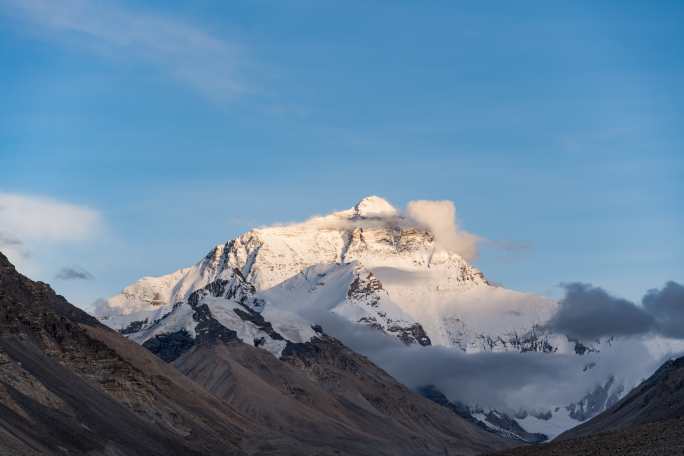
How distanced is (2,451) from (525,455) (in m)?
54.4

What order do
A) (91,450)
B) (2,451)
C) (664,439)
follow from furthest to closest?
(91,450)
(2,451)
(664,439)

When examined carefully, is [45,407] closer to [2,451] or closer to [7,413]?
[7,413]

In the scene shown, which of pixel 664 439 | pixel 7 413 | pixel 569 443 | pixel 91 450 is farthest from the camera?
pixel 91 450

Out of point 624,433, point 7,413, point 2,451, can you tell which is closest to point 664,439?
point 624,433

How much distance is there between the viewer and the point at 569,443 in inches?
6334

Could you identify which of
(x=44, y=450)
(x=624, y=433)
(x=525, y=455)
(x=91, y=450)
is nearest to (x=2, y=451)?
(x=44, y=450)

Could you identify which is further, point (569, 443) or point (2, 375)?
point (2, 375)

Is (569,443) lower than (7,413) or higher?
higher

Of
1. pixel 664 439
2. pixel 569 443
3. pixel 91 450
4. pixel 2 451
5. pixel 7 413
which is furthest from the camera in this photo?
pixel 91 450

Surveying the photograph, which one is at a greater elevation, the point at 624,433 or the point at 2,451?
the point at 624,433

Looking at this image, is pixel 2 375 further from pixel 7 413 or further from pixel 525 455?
pixel 525 455

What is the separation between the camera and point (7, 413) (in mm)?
171875

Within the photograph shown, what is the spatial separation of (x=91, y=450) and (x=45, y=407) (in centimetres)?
986

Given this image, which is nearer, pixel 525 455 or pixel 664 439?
pixel 664 439
